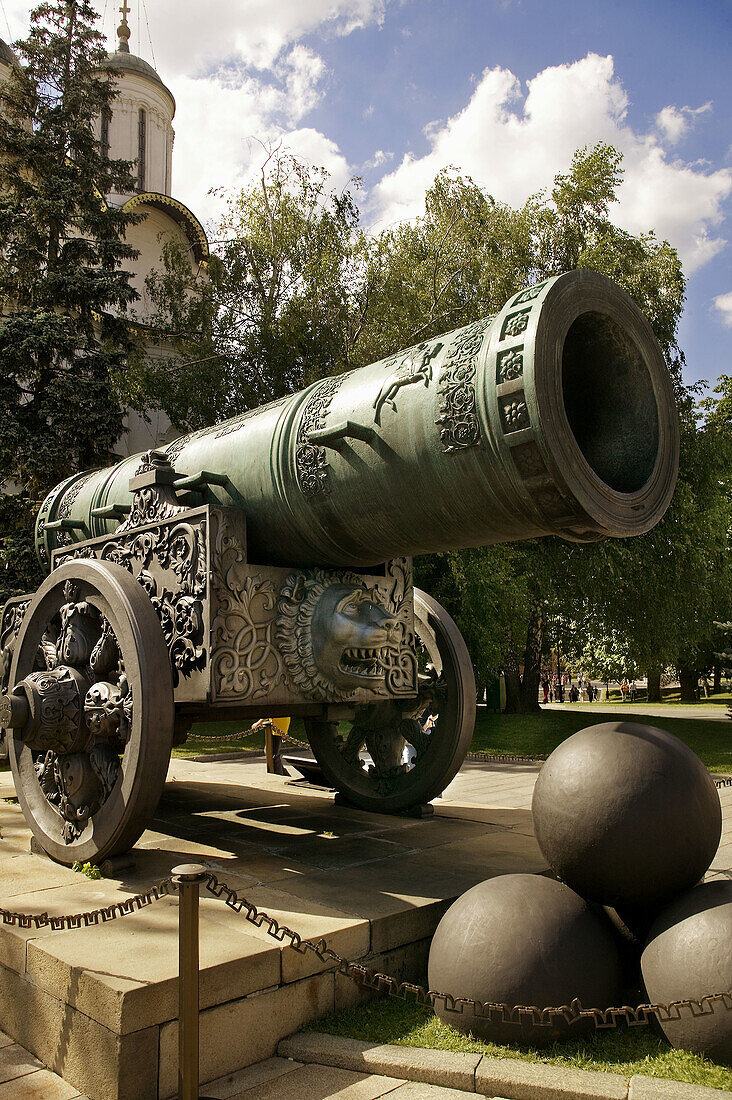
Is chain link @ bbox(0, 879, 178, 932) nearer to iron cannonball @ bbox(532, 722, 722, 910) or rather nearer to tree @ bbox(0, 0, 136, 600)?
iron cannonball @ bbox(532, 722, 722, 910)

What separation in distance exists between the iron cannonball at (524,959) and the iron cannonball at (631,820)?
14 centimetres

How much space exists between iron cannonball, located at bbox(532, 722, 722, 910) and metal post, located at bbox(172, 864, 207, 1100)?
129 cm

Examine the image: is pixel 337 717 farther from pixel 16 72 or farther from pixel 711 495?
pixel 16 72

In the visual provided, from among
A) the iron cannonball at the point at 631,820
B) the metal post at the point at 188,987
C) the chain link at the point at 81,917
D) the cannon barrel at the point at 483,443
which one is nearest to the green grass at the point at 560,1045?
the iron cannonball at the point at 631,820

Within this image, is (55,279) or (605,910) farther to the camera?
(55,279)

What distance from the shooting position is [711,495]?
15.2 metres

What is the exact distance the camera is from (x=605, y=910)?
3.10 meters

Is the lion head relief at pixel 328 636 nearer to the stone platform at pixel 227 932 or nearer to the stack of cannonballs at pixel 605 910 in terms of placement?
the stone platform at pixel 227 932

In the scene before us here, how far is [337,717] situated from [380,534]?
1368 millimetres

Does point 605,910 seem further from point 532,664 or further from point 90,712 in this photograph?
point 532,664

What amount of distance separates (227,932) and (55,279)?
14057mm

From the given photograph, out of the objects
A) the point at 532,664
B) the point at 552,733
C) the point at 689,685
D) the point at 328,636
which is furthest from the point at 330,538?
the point at 689,685

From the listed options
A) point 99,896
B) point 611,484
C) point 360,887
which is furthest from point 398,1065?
point 611,484

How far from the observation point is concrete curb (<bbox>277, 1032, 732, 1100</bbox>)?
7.67ft
